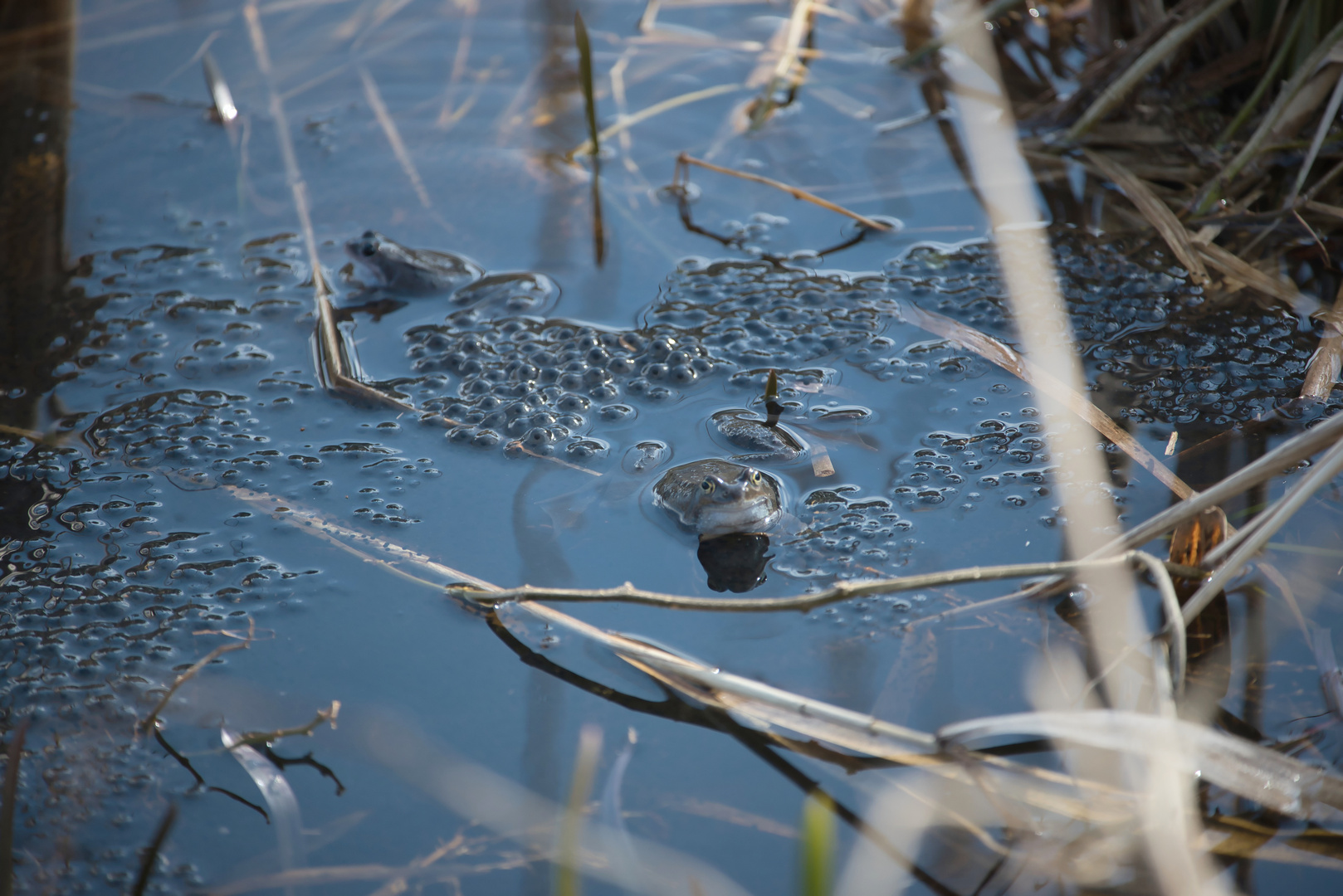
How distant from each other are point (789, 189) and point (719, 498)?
1481mm

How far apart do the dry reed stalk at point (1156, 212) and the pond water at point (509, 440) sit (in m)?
0.07

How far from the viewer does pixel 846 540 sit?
6.97ft

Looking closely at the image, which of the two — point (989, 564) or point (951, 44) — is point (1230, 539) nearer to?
point (989, 564)

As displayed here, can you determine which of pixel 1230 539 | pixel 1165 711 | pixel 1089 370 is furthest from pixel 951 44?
pixel 1165 711

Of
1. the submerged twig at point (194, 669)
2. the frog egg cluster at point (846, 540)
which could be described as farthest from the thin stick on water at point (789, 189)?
the submerged twig at point (194, 669)

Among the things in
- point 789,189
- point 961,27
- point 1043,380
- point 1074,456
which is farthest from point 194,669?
point 961,27

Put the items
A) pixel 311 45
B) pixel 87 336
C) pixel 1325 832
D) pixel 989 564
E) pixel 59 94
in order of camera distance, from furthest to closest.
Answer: pixel 311 45 < pixel 59 94 < pixel 87 336 < pixel 989 564 < pixel 1325 832

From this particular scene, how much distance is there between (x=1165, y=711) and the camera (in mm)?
1550

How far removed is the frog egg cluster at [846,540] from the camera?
2.06 m

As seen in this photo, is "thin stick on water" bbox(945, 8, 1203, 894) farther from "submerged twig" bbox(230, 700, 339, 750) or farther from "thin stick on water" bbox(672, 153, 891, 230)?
"submerged twig" bbox(230, 700, 339, 750)

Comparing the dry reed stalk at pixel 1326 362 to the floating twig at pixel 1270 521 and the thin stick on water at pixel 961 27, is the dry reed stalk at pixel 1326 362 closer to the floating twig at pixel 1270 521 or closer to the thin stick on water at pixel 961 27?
the floating twig at pixel 1270 521

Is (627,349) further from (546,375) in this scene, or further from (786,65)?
(786,65)

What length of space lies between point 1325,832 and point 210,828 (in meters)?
1.91

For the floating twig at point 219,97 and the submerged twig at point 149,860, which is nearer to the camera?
the submerged twig at point 149,860
